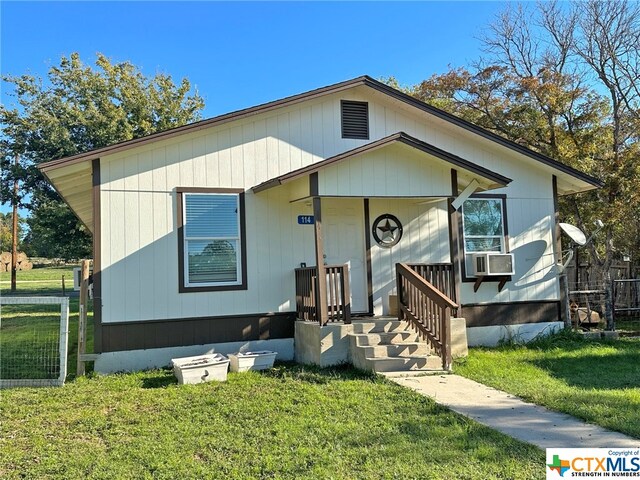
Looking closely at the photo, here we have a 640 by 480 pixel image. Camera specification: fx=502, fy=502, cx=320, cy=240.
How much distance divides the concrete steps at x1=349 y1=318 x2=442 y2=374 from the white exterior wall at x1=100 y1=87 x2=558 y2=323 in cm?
141

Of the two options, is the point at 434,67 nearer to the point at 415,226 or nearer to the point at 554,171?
the point at 554,171

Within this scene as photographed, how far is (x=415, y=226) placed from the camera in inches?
375

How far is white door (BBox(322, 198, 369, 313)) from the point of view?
29.4 ft

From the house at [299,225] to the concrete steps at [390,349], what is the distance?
356mm

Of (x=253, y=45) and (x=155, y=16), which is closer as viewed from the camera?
(x=155, y=16)

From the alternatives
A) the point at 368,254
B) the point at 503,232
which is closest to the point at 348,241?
the point at 368,254

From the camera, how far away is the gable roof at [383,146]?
738cm

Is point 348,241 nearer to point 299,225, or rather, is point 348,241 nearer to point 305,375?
point 299,225

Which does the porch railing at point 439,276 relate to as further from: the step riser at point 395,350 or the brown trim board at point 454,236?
the step riser at point 395,350

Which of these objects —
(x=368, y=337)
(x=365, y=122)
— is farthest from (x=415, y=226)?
(x=368, y=337)

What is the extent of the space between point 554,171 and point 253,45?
24.8 ft

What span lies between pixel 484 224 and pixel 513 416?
17.9ft

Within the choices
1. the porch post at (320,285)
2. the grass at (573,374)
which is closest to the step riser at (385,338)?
the porch post at (320,285)

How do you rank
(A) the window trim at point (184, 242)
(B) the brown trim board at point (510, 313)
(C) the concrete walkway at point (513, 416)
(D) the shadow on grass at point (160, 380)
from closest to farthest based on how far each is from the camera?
(C) the concrete walkway at point (513, 416)
(D) the shadow on grass at point (160, 380)
(A) the window trim at point (184, 242)
(B) the brown trim board at point (510, 313)
